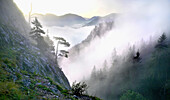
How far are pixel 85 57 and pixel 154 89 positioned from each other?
14287cm

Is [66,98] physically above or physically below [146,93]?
above

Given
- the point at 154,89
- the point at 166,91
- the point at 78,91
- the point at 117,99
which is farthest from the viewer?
the point at 117,99

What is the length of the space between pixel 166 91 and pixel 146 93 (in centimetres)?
1106

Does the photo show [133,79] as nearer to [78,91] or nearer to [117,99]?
[117,99]

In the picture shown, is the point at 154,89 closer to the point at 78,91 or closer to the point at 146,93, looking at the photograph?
the point at 146,93

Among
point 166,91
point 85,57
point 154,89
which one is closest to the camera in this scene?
point 166,91

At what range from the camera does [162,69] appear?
71.1m

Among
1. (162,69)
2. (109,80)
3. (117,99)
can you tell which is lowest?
(117,99)

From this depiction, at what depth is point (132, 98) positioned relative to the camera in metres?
31.1

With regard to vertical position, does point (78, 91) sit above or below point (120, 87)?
above

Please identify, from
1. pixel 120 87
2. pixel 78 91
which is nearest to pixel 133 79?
pixel 120 87

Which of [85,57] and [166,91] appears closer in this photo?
[166,91]

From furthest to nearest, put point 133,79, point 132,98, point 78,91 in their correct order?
1. point 133,79
2. point 132,98
3. point 78,91

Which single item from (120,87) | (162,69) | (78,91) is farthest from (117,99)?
(78,91)
